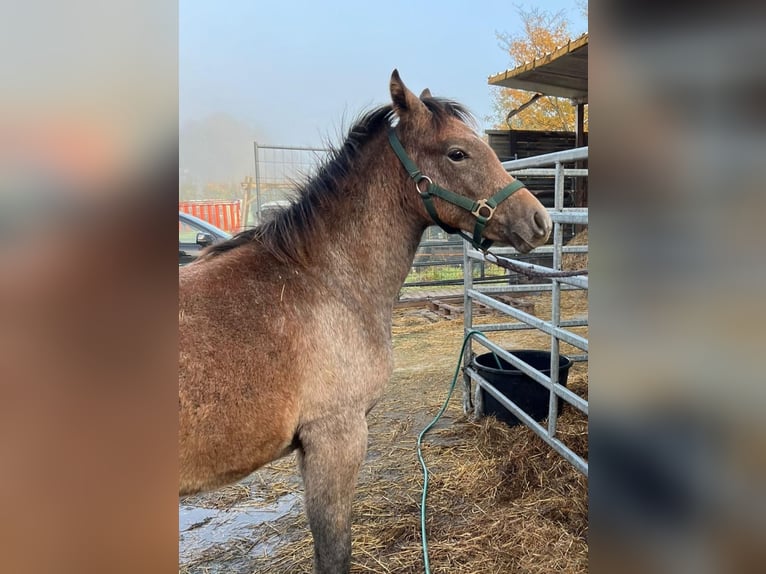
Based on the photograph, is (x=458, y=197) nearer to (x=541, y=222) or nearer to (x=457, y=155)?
(x=457, y=155)

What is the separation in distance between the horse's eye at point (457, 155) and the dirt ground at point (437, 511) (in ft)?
5.04

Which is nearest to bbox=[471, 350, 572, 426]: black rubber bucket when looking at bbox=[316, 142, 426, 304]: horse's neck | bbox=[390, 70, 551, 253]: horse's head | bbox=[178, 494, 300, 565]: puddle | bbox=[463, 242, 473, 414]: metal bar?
bbox=[463, 242, 473, 414]: metal bar

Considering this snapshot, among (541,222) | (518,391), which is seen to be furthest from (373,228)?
(518,391)

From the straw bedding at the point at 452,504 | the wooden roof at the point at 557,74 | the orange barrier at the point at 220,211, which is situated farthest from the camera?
the orange barrier at the point at 220,211

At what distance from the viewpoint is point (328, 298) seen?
1705 mm

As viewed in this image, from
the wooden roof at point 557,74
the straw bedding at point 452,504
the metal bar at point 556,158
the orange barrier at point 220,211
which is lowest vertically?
the straw bedding at point 452,504

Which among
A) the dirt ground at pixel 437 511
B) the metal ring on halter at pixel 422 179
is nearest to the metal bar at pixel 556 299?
the dirt ground at pixel 437 511

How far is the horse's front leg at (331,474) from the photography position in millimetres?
1620

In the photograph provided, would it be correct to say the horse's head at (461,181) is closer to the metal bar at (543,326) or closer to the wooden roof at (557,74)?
the metal bar at (543,326)

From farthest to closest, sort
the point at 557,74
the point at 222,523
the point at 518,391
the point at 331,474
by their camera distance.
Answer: the point at 557,74
the point at 518,391
the point at 222,523
the point at 331,474

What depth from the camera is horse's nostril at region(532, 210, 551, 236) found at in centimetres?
181

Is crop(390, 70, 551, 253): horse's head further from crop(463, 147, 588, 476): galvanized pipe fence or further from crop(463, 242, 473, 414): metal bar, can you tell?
crop(463, 242, 473, 414): metal bar

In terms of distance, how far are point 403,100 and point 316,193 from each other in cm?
46
